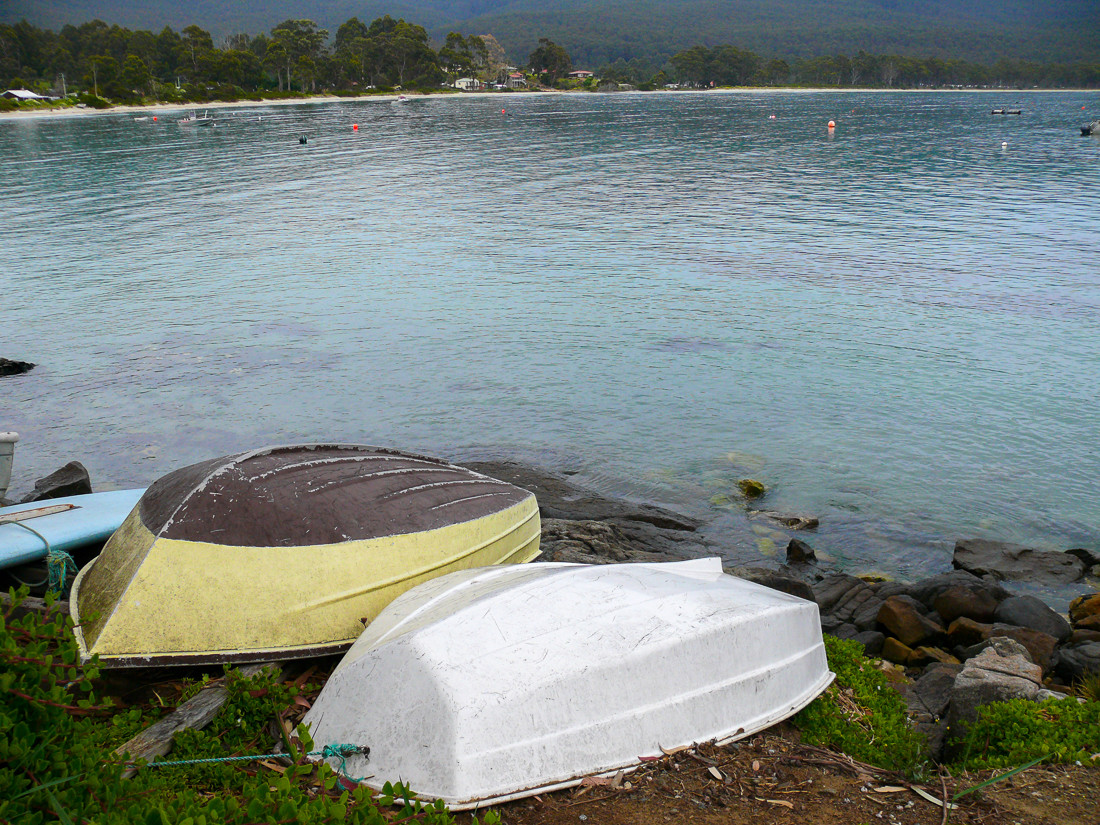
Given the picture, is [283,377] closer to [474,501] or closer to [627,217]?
[474,501]

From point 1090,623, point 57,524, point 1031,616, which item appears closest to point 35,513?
point 57,524

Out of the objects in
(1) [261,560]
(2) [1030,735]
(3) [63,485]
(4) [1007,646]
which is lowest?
(4) [1007,646]

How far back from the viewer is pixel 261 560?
16.2ft

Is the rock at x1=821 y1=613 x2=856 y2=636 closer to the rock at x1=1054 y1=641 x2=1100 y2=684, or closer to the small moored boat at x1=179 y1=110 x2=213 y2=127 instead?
the rock at x1=1054 y1=641 x2=1100 y2=684

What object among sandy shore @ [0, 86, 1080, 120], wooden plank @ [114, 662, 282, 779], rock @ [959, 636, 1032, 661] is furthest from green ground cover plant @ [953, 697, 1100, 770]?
sandy shore @ [0, 86, 1080, 120]

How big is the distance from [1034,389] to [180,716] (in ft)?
42.3

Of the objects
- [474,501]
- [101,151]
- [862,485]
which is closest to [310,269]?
[862,485]

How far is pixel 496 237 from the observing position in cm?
2534

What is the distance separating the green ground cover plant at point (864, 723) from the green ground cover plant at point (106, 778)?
7.40 feet

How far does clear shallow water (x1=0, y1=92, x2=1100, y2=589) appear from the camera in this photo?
10.6m

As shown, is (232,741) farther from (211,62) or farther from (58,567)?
(211,62)

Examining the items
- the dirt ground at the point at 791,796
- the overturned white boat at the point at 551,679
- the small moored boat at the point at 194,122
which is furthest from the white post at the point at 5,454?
the small moored boat at the point at 194,122

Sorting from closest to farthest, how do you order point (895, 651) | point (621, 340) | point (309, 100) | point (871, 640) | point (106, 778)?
1. point (106, 778)
2. point (895, 651)
3. point (871, 640)
4. point (621, 340)
5. point (309, 100)

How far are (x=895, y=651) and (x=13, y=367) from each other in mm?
13740
